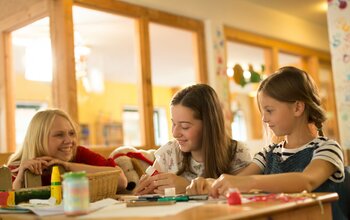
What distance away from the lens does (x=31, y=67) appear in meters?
4.04

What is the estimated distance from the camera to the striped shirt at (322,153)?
61.0 inches

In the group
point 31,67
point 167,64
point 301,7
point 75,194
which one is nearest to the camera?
point 75,194

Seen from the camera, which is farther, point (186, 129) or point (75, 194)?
point (186, 129)

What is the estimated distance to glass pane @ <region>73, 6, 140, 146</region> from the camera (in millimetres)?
4945

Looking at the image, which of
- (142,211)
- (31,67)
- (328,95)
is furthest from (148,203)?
(328,95)

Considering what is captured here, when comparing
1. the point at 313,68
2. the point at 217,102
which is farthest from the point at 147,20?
the point at 313,68

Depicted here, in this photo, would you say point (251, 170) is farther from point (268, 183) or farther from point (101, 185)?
point (101, 185)

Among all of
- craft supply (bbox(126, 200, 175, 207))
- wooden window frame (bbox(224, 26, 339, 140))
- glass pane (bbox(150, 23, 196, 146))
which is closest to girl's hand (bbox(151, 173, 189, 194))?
craft supply (bbox(126, 200, 175, 207))

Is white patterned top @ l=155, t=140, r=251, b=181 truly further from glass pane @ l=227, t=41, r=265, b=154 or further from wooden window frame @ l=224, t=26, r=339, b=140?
wooden window frame @ l=224, t=26, r=339, b=140

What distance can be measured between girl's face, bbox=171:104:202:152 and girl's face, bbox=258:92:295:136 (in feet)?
1.26

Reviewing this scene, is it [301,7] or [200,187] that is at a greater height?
[301,7]

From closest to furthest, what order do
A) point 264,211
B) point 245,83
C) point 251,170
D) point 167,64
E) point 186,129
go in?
point 264,211, point 251,170, point 186,129, point 245,83, point 167,64

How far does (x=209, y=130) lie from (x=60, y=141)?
91 cm

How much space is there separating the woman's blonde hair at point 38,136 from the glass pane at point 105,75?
197 centimetres
